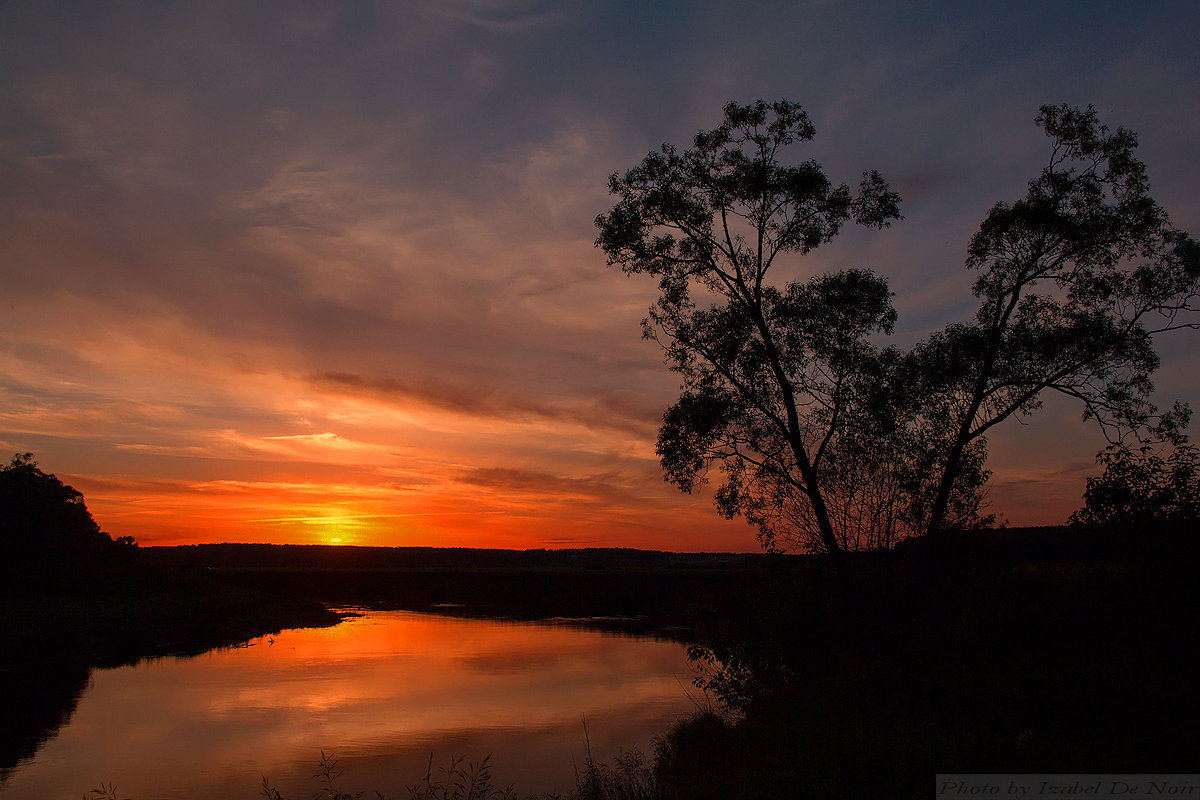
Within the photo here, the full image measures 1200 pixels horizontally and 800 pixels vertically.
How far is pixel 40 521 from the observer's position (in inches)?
2108

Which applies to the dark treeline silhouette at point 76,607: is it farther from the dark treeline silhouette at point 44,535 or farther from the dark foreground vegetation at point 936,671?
the dark foreground vegetation at point 936,671

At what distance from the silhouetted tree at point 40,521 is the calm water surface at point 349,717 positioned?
17278 mm

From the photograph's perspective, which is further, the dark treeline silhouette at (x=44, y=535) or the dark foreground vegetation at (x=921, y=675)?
the dark treeline silhouette at (x=44, y=535)

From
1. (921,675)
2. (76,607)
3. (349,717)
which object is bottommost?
(349,717)

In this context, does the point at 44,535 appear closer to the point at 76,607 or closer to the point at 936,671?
the point at 76,607

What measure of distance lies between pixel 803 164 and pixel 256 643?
4404cm

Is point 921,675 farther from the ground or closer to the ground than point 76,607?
farther from the ground

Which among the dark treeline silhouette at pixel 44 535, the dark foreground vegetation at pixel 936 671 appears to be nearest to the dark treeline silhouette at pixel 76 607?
the dark treeline silhouette at pixel 44 535

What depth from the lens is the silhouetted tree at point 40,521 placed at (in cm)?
5097

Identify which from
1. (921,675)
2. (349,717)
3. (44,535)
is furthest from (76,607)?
(921,675)

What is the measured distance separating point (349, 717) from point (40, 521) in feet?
129

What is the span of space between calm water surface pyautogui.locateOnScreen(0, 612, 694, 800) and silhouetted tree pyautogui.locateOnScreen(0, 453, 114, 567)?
17278mm

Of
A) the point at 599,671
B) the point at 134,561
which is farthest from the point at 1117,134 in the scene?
the point at 134,561

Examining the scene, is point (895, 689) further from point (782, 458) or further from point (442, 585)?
point (442, 585)
